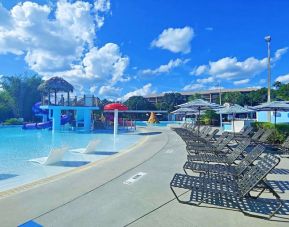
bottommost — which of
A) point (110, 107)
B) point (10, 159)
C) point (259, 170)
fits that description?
point (10, 159)

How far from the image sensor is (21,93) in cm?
4206

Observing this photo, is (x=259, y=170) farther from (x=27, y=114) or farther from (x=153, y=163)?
(x=27, y=114)

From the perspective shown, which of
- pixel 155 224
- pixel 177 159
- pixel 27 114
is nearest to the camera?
pixel 155 224

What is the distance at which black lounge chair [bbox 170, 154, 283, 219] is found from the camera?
12.0 ft

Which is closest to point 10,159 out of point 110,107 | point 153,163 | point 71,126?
point 153,163

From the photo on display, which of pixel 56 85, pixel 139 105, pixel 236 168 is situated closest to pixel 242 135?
pixel 236 168

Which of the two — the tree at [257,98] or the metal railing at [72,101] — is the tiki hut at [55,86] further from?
the tree at [257,98]

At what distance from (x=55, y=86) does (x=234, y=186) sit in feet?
82.4

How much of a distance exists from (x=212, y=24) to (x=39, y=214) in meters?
21.2

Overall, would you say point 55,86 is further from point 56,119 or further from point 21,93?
point 21,93

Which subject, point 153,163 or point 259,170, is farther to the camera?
point 153,163

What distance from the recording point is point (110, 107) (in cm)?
2092

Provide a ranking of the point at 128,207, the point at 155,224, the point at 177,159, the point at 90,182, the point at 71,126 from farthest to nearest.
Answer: the point at 71,126 → the point at 177,159 → the point at 90,182 → the point at 128,207 → the point at 155,224

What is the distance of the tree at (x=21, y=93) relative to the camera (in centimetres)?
4144
